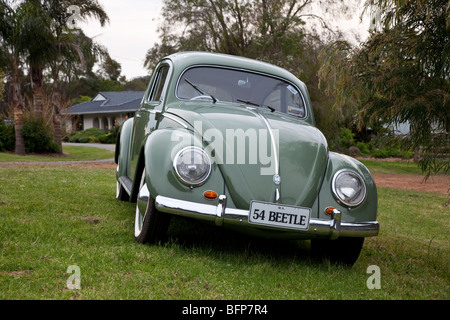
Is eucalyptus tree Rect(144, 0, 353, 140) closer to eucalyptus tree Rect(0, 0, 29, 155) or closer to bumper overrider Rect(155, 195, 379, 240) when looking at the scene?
eucalyptus tree Rect(0, 0, 29, 155)

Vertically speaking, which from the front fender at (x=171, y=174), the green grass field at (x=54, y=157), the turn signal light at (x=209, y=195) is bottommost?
the green grass field at (x=54, y=157)

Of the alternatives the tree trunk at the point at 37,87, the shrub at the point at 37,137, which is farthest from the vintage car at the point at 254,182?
the shrub at the point at 37,137

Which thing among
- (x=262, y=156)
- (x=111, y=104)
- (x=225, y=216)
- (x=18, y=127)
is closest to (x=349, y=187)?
(x=262, y=156)

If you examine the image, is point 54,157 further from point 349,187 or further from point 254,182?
point 349,187

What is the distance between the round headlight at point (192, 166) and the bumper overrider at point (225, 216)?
18 cm

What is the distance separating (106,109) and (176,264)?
3997 cm

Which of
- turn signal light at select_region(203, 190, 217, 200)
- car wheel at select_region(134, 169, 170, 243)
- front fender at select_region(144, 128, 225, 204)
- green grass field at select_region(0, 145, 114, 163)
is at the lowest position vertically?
green grass field at select_region(0, 145, 114, 163)

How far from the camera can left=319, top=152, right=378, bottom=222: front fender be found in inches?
136

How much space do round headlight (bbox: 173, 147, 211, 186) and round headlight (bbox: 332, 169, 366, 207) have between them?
1017 mm

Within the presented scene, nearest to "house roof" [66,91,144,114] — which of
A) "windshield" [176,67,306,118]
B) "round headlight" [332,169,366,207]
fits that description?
"windshield" [176,67,306,118]

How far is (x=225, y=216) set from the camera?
329cm

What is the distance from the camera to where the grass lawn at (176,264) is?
288 cm

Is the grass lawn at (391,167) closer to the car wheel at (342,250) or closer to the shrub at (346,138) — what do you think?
the shrub at (346,138)
